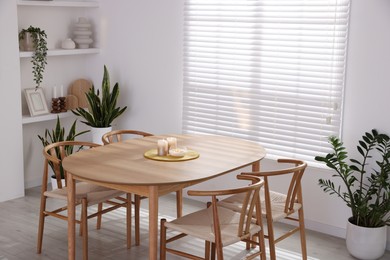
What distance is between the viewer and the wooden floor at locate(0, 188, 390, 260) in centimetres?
442

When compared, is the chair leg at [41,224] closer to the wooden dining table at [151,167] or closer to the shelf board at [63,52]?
the wooden dining table at [151,167]

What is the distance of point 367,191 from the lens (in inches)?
173

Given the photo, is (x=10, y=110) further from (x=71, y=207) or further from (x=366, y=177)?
(x=366, y=177)

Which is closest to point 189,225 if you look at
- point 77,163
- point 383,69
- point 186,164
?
point 186,164

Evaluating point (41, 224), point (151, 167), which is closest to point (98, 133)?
point (41, 224)

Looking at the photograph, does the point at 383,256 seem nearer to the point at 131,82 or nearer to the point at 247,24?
the point at 247,24

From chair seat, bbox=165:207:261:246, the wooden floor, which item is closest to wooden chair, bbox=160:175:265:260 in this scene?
chair seat, bbox=165:207:261:246

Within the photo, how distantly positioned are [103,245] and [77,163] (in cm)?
96

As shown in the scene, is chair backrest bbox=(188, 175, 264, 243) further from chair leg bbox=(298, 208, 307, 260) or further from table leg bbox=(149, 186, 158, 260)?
chair leg bbox=(298, 208, 307, 260)

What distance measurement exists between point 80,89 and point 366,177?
10.1ft

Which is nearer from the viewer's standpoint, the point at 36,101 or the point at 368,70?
the point at 368,70

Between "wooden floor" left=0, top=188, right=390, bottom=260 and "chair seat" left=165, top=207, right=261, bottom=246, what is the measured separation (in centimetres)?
71

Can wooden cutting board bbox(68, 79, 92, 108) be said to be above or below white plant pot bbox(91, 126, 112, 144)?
above

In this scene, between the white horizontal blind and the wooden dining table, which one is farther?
the white horizontal blind
